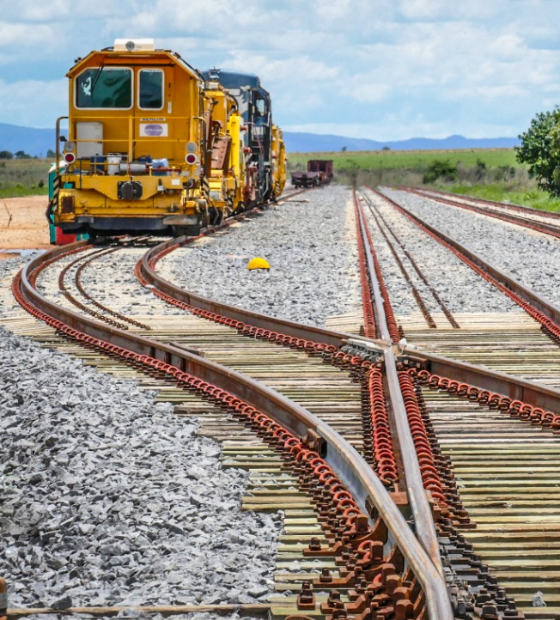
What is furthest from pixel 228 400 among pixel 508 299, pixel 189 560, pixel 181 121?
pixel 181 121

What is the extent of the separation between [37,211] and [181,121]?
21.4 m

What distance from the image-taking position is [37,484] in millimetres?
5918

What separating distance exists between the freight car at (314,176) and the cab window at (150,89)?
6039cm

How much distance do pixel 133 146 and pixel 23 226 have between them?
13583 mm

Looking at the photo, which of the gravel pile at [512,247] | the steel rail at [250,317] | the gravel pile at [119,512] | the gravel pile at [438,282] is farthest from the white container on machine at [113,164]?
the gravel pile at [119,512]

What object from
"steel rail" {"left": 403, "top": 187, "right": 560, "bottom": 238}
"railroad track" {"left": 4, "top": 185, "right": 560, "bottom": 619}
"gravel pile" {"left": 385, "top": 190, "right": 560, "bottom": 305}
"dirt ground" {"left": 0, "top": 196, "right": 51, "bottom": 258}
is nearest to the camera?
"railroad track" {"left": 4, "top": 185, "right": 560, "bottom": 619}

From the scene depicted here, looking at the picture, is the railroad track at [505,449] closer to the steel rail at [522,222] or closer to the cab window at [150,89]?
the cab window at [150,89]

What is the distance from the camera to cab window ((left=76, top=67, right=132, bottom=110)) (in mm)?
20500

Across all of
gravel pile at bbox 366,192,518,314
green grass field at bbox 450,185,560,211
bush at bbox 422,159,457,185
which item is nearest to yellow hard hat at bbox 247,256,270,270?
gravel pile at bbox 366,192,518,314

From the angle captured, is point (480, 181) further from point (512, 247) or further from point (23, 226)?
point (512, 247)

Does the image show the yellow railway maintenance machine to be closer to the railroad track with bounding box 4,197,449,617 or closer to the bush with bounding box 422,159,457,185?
the railroad track with bounding box 4,197,449,617

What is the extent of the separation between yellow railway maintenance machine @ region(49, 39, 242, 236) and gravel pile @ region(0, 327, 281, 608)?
496 inches

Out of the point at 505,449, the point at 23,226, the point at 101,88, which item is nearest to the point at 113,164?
the point at 101,88

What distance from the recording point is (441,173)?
328 ft
